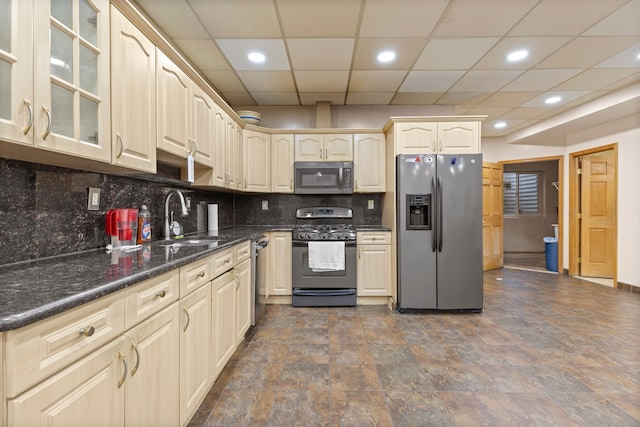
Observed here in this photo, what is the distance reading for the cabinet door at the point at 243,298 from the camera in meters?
2.22

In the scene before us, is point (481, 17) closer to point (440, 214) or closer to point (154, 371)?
point (440, 214)

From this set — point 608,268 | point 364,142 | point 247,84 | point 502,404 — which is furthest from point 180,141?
point 608,268

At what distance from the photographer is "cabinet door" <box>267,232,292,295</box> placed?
11.5 feet

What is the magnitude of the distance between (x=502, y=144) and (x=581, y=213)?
6.00ft

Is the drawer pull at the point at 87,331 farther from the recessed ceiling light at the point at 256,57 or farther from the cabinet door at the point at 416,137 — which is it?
the cabinet door at the point at 416,137

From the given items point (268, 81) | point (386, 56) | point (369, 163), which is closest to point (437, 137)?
point (369, 163)

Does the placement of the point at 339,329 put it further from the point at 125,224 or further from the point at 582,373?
the point at 125,224

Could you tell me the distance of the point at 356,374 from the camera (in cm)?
198

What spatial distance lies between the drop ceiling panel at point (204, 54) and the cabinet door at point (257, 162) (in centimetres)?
80

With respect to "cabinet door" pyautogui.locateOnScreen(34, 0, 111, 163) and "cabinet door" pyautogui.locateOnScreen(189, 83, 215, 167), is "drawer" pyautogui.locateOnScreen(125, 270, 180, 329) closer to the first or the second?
"cabinet door" pyautogui.locateOnScreen(34, 0, 111, 163)

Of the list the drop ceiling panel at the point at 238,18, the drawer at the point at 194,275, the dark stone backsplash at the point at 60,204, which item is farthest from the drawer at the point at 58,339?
the drop ceiling panel at the point at 238,18

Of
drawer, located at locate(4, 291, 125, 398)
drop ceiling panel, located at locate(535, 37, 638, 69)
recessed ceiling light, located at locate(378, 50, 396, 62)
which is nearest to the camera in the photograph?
drawer, located at locate(4, 291, 125, 398)

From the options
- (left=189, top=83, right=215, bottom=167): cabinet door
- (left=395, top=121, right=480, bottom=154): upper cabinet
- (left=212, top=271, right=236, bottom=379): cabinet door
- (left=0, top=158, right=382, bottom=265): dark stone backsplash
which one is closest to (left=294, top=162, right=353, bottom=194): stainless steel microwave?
(left=395, top=121, right=480, bottom=154): upper cabinet

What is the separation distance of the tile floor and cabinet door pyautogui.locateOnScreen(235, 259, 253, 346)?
174 millimetres
